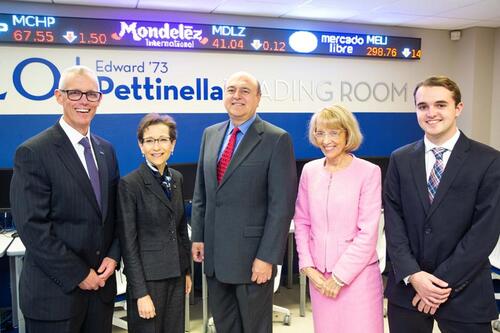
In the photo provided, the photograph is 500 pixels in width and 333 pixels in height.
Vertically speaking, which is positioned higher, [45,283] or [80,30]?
[80,30]

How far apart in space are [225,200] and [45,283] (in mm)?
802

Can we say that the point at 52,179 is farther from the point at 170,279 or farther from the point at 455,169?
the point at 455,169

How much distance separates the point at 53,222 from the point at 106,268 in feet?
0.97

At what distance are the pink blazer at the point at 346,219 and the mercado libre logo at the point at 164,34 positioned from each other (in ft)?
7.48

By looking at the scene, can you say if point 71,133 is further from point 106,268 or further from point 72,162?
point 106,268

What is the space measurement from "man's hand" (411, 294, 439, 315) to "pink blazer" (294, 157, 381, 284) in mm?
234

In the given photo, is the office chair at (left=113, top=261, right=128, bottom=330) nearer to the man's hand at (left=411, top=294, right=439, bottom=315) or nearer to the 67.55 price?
the man's hand at (left=411, top=294, right=439, bottom=315)

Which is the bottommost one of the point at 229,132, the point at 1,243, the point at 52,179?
the point at 1,243

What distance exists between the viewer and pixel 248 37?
3.97m

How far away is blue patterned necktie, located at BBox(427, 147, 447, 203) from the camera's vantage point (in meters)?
1.80

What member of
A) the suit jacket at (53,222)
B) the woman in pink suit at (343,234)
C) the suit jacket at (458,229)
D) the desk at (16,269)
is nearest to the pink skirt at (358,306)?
the woman in pink suit at (343,234)

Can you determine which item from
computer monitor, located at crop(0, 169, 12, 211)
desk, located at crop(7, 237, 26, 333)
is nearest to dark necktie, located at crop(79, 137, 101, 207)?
desk, located at crop(7, 237, 26, 333)

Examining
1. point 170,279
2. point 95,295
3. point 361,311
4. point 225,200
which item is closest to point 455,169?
point 361,311

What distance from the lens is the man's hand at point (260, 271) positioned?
198cm
